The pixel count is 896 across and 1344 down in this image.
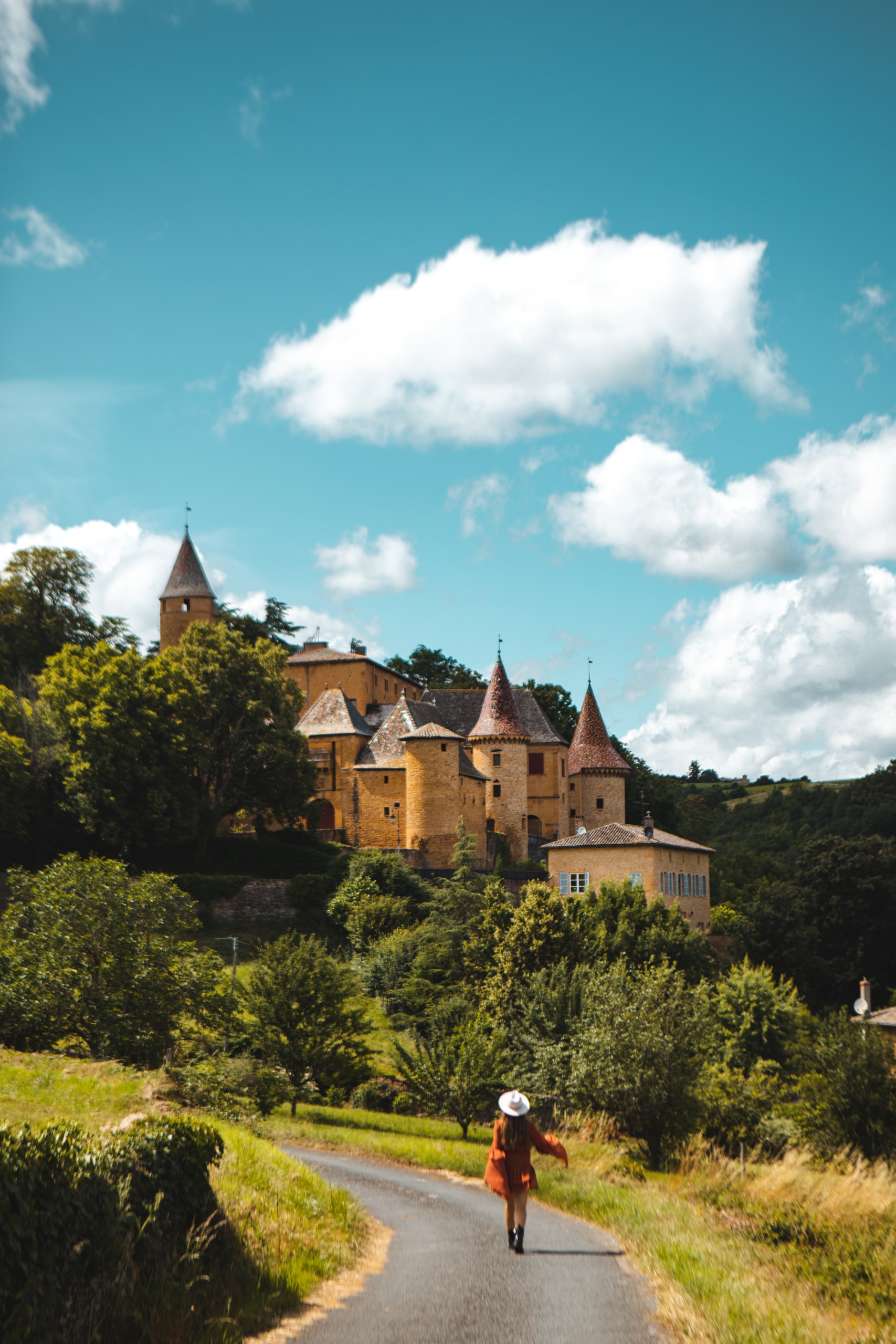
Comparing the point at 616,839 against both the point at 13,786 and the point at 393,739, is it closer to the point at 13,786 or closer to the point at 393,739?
the point at 393,739

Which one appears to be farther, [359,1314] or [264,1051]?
[264,1051]

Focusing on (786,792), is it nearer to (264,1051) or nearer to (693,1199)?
(264,1051)

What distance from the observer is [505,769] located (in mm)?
65250

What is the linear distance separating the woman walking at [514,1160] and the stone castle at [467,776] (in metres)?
42.9

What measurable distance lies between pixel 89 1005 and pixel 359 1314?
18.7 m

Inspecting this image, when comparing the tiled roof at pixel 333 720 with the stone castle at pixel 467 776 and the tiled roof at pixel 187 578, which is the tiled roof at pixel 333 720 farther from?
the tiled roof at pixel 187 578

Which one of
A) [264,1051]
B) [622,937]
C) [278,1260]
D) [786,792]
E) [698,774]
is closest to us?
[278,1260]

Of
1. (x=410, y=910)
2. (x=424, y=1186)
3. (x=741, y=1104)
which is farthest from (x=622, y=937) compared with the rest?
(x=424, y=1186)

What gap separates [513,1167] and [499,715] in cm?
5574

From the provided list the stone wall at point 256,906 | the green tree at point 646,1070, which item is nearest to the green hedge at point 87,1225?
the green tree at point 646,1070

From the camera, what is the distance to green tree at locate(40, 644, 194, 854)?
5003 cm

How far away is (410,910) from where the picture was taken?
173 feet

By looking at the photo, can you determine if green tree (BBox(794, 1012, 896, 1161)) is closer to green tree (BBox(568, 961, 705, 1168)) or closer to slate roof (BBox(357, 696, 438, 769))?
green tree (BBox(568, 961, 705, 1168))

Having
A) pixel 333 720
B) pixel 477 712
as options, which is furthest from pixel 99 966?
pixel 477 712
